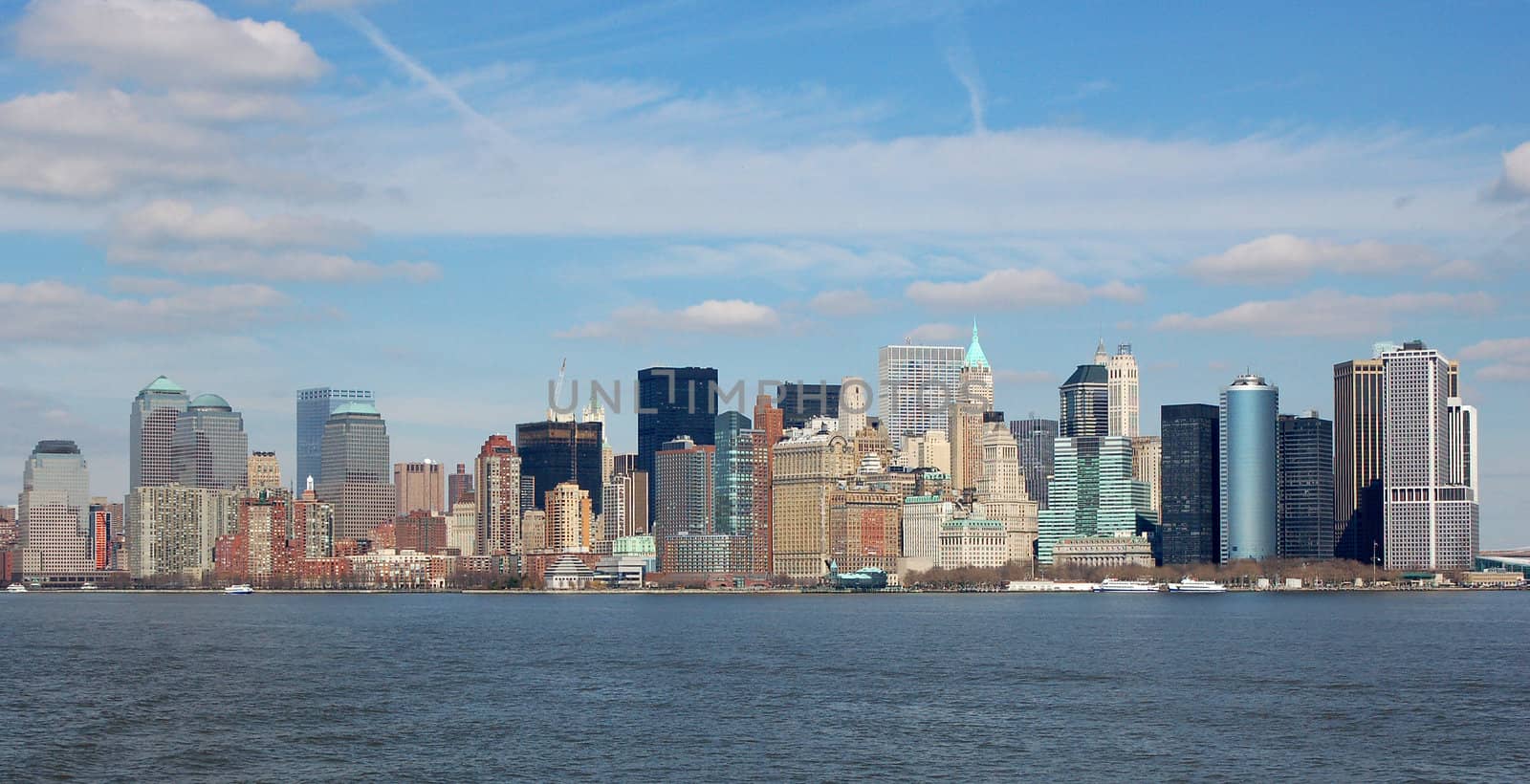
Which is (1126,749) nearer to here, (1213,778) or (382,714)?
(1213,778)

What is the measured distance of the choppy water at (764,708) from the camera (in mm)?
68375

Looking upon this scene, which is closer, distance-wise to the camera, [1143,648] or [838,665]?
[838,665]

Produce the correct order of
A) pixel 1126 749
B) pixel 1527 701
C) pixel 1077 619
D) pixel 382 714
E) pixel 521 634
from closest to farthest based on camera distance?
pixel 1126 749 → pixel 382 714 → pixel 1527 701 → pixel 521 634 → pixel 1077 619

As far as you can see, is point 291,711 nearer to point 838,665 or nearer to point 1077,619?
point 838,665

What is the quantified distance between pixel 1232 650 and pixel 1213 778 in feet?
213

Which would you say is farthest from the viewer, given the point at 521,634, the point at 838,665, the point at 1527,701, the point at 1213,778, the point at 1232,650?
the point at 521,634

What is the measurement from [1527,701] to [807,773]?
135ft

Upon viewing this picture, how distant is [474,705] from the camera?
86.8 m

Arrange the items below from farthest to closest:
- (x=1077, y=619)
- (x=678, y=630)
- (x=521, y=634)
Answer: (x=1077, y=619) < (x=678, y=630) < (x=521, y=634)

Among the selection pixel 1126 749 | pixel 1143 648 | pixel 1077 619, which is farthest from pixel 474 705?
pixel 1077 619

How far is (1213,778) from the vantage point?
65.4 meters

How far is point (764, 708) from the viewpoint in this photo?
284ft

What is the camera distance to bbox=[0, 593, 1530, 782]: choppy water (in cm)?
6838

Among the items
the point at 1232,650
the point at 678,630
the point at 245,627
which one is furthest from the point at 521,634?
the point at 1232,650
